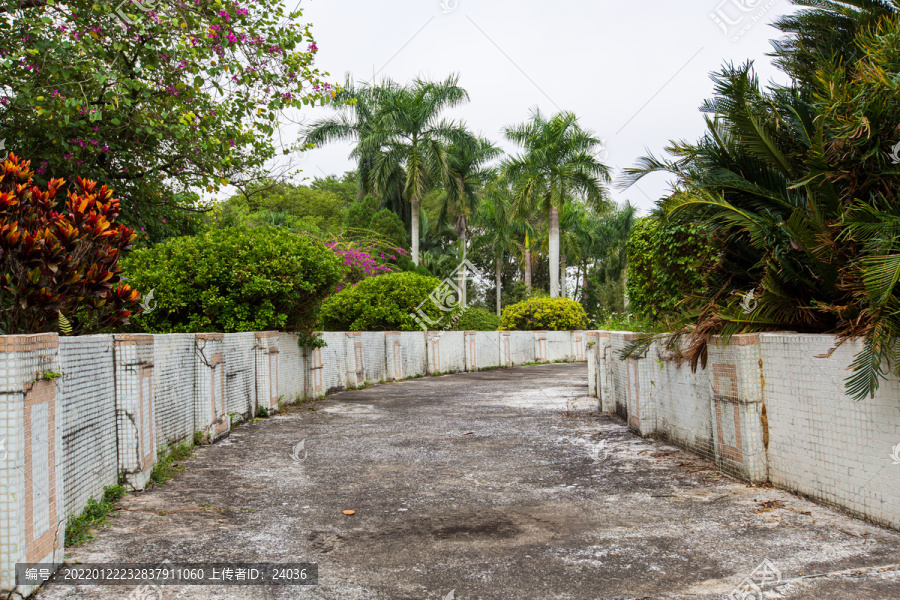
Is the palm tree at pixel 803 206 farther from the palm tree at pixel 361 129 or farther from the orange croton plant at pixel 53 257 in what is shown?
the palm tree at pixel 361 129

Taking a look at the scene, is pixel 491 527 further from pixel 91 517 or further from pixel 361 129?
pixel 361 129

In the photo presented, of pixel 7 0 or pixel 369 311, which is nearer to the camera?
pixel 7 0

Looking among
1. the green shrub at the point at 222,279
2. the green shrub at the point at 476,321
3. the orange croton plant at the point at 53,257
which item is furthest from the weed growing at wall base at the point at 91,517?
the green shrub at the point at 476,321

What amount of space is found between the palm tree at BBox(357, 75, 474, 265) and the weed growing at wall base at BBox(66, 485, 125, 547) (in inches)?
1114

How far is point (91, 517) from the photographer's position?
206 inches

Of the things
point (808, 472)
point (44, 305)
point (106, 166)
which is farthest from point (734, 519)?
point (106, 166)

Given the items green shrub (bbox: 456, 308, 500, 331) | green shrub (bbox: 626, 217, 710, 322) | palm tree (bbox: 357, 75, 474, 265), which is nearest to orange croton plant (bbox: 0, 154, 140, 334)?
green shrub (bbox: 626, 217, 710, 322)

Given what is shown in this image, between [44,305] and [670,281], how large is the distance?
26.8ft

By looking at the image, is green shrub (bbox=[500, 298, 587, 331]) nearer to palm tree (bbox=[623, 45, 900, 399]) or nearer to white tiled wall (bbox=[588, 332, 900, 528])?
palm tree (bbox=[623, 45, 900, 399])

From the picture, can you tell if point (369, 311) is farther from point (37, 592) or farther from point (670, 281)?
point (37, 592)

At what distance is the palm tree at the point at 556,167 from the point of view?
108 feet

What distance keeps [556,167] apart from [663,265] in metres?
24.3

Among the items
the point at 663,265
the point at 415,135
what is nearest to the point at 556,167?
the point at 415,135

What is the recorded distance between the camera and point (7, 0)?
8.88 meters
